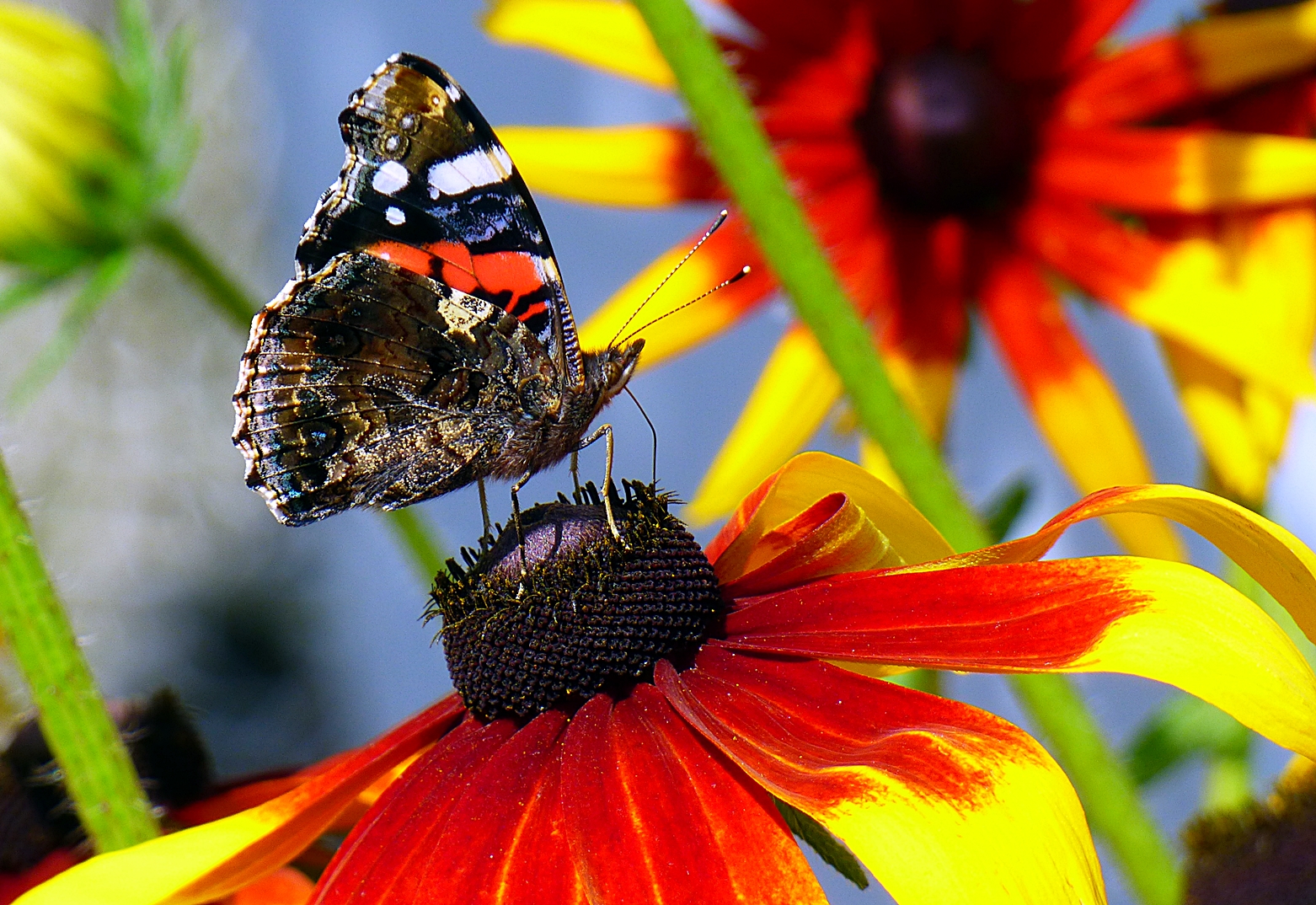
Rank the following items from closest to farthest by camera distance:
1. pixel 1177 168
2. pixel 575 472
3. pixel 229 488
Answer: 1. pixel 575 472
2. pixel 1177 168
3. pixel 229 488

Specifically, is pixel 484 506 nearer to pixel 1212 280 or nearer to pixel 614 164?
pixel 614 164

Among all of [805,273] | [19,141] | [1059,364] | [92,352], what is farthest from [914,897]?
[92,352]

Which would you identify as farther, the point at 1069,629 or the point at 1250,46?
the point at 1250,46

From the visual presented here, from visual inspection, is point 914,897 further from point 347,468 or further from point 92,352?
point 92,352

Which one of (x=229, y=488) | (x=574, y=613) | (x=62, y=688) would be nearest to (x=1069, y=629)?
(x=574, y=613)

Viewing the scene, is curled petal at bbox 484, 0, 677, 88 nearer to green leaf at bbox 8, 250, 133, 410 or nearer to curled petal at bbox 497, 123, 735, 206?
curled petal at bbox 497, 123, 735, 206
